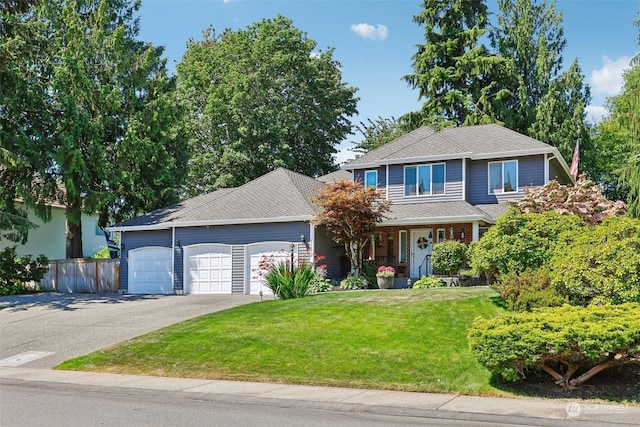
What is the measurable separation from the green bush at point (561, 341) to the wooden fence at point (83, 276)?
69.5 ft

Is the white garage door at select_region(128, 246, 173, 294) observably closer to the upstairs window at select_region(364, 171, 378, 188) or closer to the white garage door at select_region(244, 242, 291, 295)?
the white garage door at select_region(244, 242, 291, 295)

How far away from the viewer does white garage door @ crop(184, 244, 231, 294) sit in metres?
25.2

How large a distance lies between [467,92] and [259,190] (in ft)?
65.9

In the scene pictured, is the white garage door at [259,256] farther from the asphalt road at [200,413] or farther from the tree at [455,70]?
the tree at [455,70]

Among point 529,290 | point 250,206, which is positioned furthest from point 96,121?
point 529,290

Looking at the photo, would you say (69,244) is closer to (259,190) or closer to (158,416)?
(259,190)

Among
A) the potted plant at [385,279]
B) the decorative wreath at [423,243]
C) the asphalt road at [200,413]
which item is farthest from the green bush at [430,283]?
the asphalt road at [200,413]

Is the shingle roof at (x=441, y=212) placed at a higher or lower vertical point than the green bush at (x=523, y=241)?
higher

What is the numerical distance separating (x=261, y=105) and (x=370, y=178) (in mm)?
13786

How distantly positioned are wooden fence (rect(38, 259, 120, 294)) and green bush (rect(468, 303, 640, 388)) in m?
21.2

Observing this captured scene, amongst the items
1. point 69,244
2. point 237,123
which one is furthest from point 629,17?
point 69,244

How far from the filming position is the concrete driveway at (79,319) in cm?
1487

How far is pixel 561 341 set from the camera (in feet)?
30.7

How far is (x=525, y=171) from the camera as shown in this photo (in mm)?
25453
